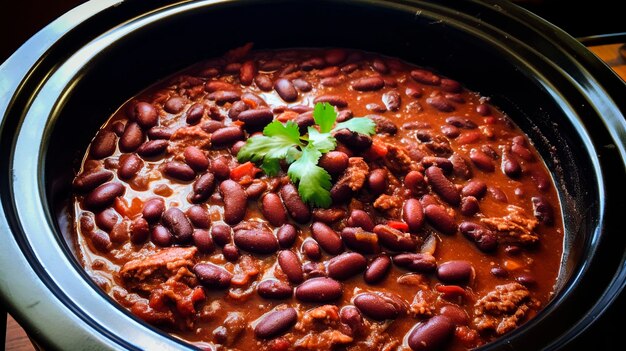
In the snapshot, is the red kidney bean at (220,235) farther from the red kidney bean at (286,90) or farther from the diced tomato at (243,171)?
the red kidney bean at (286,90)

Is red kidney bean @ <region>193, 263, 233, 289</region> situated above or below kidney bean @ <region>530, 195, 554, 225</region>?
below

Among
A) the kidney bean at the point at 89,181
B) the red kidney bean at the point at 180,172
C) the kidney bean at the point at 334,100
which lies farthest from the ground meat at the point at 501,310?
the kidney bean at the point at 89,181

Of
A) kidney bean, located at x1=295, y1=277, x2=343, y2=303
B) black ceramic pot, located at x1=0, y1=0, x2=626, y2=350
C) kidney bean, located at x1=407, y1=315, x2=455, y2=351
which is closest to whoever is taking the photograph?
black ceramic pot, located at x1=0, y1=0, x2=626, y2=350

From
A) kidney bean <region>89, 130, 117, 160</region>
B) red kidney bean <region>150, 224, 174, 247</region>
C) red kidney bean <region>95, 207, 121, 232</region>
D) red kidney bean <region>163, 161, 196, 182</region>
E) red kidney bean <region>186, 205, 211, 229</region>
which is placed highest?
kidney bean <region>89, 130, 117, 160</region>

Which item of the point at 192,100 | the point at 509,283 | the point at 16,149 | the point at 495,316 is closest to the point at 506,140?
the point at 509,283

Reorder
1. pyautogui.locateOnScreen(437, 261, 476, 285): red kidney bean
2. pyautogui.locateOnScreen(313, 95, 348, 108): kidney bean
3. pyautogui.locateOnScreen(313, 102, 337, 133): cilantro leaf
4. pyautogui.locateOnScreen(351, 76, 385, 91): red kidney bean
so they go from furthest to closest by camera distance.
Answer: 1. pyautogui.locateOnScreen(351, 76, 385, 91): red kidney bean
2. pyautogui.locateOnScreen(313, 95, 348, 108): kidney bean
3. pyautogui.locateOnScreen(313, 102, 337, 133): cilantro leaf
4. pyautogui.locateOnScreen(437, 261, 476, 285): red kidney bean

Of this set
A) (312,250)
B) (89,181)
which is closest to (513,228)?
(312,250)

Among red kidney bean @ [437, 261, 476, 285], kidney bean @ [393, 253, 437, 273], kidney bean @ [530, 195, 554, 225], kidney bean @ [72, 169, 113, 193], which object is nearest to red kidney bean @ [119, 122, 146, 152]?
kidney bean @ [72, 169, 113, 193]

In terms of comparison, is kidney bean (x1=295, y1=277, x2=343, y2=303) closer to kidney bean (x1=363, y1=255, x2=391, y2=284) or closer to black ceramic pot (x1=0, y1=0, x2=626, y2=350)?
kidney bean (x1=363, y1=255, x2=391, y2=284)

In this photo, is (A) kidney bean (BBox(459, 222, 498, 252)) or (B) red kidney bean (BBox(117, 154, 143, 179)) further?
(B) red kidney bean (BBox(117, 154, 143, 179))

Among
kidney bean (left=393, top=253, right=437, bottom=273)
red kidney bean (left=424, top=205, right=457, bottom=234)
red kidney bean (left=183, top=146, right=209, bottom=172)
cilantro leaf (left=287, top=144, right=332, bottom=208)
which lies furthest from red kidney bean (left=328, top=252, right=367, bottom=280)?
red kidney bean (left=183, top=146, right=209, bottom=172)
